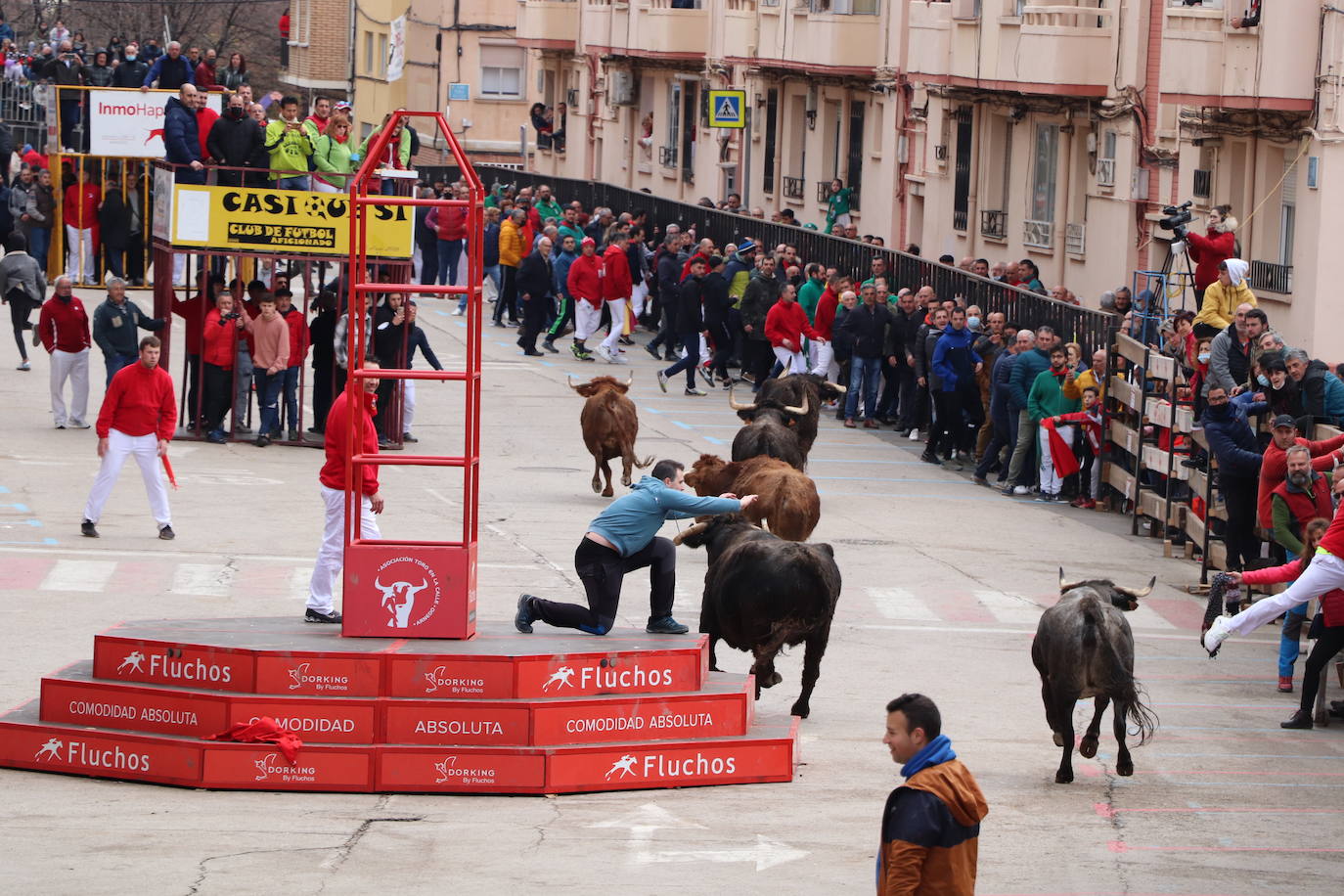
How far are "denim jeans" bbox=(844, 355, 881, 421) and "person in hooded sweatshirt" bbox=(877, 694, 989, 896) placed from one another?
20.8 m

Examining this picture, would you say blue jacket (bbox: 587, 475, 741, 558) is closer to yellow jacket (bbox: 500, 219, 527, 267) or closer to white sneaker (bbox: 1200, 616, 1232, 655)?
white sneaker (bbox: 1200, 616, 1232, 655)

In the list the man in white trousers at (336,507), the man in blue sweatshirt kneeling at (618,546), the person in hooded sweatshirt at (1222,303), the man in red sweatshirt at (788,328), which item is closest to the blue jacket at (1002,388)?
the person in hooded sweatshirt at (1222,303)

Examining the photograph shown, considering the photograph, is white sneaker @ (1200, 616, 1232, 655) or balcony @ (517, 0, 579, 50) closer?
white sneaker @ (1200, 616, 1232, 655)

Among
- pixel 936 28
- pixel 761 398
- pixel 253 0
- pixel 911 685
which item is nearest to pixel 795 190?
pixel 936 28

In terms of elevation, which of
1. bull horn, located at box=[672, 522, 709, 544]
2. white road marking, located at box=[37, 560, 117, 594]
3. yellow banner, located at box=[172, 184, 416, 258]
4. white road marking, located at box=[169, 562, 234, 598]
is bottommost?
white road marking, located at box=[169, 562, 234, 598]

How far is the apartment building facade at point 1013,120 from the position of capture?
82.2ft

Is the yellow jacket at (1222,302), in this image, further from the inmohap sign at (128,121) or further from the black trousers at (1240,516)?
the inmohap sign at (128,121)

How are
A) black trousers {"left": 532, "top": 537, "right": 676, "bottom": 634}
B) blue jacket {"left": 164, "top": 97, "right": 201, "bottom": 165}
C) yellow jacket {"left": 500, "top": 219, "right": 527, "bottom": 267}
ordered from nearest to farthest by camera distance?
black trousers {"left": 532, "top": 537, "right": 676, "bottom": 634} → blue jacket {"left": 164, "top": 97, "right": 201, "bottom": 165} → yellow jacket {"left": 500, "top": 219, "right": 527, "bottom": 267}

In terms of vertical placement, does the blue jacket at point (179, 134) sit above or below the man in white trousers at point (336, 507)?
above

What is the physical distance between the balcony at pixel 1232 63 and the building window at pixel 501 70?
3815 cm

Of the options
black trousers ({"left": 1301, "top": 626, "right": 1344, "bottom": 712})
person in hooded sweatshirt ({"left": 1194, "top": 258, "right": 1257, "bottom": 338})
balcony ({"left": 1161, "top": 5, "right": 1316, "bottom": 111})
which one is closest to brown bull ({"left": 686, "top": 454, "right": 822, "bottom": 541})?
black trousers ({"left": 1301, "top": 626, "right": 1344, "bottom": 712})

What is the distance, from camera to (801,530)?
18.2 metres

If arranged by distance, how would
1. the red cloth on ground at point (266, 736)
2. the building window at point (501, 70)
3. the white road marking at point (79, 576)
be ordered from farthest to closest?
1. the building window at point (501, 70)
2. the white road marking at point (79, 576)
3. the red cloth on ground at point (266, 736)

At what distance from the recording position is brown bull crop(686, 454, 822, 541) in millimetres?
18156
